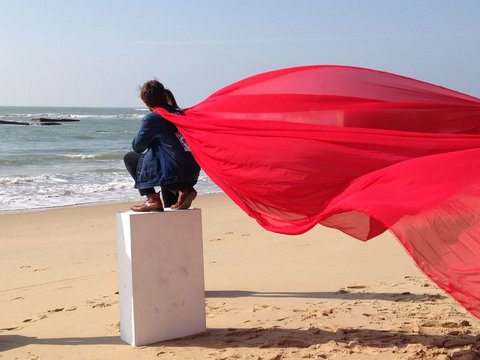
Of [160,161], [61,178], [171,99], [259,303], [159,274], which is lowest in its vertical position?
[61,178]

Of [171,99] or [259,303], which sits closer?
[171,99]

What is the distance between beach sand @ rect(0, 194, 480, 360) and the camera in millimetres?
4871

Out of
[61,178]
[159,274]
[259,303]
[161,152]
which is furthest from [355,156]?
[61,178]

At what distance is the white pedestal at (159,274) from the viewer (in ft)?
15.8

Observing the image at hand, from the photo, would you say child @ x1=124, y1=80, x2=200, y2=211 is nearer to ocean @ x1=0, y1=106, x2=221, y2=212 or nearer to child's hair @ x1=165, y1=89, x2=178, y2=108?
child's hair @ x1=165, y1=89, x2=178, y2=108

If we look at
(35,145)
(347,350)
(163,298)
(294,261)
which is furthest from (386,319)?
(35,145)

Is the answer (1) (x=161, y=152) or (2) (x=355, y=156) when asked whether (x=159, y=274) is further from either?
(2) (x=355, y=156)

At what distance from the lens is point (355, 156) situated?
4.41 m

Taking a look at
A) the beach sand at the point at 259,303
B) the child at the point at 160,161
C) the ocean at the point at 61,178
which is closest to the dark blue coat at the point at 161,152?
the child at the point at 160,161

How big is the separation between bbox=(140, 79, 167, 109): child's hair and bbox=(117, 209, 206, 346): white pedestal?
2.75 feet

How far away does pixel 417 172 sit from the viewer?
13.4 ft

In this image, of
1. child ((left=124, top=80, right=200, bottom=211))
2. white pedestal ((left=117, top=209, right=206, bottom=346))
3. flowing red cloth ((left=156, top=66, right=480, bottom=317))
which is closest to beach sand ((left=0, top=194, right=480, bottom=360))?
white pedestal ((left=117, top=209, right=206, bottom=346))

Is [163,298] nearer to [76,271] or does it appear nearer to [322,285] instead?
[322,285]

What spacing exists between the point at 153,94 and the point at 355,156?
1644 mm
